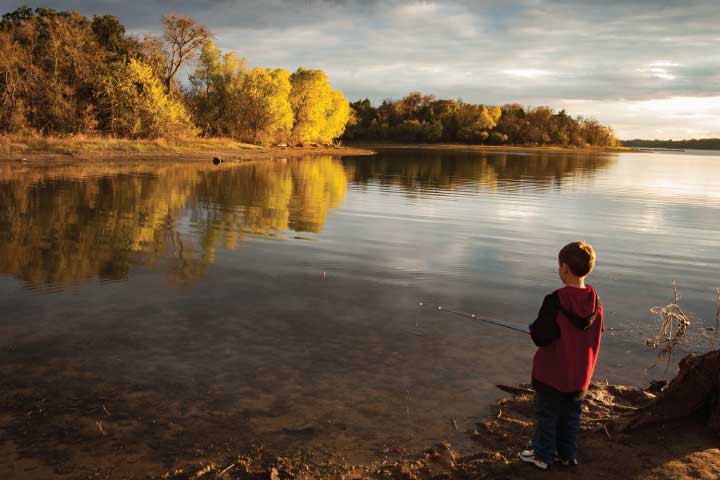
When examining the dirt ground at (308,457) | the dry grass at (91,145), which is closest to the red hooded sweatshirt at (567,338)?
the dirt ground at (308,457)

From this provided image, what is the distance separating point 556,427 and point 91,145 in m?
49.4

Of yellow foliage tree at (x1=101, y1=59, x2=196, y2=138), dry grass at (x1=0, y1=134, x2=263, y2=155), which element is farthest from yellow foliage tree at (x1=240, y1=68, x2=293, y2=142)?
yellow foliage tree at (x1=101, y1=59, x2=196, y2=138)

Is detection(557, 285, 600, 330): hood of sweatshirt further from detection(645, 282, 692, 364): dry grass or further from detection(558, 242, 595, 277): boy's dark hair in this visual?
detection(645, 282, 692, 364): dry grass

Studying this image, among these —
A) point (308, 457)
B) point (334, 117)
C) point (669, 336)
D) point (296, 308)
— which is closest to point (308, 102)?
point (334, 117)

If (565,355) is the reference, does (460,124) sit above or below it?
above

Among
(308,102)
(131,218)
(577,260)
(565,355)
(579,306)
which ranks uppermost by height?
(308,102)

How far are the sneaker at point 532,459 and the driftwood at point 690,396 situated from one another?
38.2 inches

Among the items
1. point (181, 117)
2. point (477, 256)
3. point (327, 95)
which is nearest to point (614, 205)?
point (477, 256)

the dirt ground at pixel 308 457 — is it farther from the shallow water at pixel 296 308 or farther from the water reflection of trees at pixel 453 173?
the water reflection of trees at pixel 453 173

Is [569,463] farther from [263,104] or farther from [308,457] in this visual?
[263,104]

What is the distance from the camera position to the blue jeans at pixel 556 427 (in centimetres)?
439

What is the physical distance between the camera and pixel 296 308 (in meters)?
8.88

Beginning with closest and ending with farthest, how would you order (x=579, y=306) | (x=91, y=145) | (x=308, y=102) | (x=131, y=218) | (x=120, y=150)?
1. (x=579, y=306)
2. (x=131, y=218)
3. (x=91, y=145)
4. (x=120, y=150)
5. (x=308, y=102)

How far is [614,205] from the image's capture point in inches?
1024
